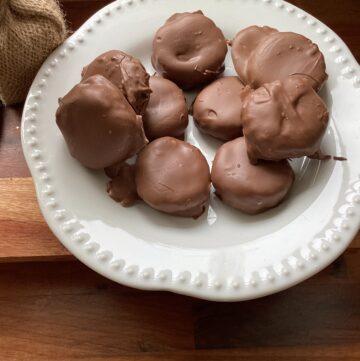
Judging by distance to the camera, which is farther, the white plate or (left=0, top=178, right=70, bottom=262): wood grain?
(left=0, top=178, right=70, bottom=262): wood grain

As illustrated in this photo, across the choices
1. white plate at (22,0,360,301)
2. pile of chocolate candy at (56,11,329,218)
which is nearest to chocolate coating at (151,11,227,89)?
pile of chocolate candy at (56,11,329,218)

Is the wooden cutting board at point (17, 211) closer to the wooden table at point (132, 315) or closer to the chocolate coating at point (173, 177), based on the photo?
the wooden table at point (132, 315)

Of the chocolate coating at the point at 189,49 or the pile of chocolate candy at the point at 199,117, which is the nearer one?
the pile of chocolate candy at the point at 199,117

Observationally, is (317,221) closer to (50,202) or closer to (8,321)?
(50,202)

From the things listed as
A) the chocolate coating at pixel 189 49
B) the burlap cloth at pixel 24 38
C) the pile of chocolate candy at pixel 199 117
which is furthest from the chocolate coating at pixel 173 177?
the burlap cloth at pixel 24 38

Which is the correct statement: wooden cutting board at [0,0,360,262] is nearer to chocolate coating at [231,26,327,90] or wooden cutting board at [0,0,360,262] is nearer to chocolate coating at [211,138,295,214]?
chocolate coating at [211,138,295,214]

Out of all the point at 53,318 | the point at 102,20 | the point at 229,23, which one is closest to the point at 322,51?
the point at 229,23
